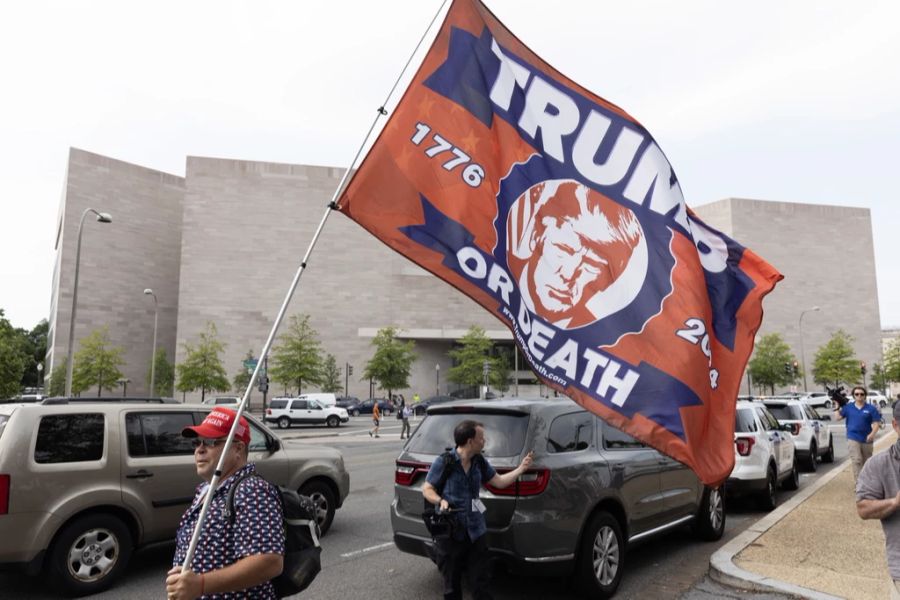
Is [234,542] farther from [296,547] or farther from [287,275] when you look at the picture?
[287,275]

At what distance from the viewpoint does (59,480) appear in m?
5.79

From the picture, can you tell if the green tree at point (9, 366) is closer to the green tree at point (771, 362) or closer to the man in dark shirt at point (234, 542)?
the man in dark shirt at point (234, 542)

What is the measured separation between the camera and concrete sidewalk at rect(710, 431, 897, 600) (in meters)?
5.71

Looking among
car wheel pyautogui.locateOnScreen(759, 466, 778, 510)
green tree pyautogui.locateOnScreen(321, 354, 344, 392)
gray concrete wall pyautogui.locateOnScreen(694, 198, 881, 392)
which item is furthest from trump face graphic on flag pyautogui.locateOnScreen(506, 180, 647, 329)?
gray concrete wall pyautogui.locateOnScreen(694, 198, 881, 392)

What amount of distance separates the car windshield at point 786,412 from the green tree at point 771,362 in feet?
219

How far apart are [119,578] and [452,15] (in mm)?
6128

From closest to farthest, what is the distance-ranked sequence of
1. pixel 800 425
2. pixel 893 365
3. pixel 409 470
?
pixel 409 470 → pixel 800 425 → pixel 893 365

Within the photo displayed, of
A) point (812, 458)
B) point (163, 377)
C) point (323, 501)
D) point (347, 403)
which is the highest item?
point (163, 377)

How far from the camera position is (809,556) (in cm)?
666

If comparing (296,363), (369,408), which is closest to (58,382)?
(296,363)

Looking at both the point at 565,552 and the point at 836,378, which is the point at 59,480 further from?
the point at 836,378

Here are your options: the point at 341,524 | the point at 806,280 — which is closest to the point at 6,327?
the point at 341,524

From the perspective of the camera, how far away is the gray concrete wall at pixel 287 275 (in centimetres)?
6750

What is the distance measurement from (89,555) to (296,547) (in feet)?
15.1
